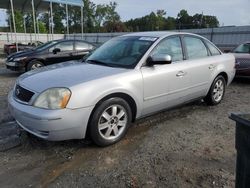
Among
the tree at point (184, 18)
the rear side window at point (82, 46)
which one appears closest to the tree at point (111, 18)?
the tree at point (184, 18)

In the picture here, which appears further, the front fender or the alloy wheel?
the alloy wheel

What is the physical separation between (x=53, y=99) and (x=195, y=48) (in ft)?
10.0

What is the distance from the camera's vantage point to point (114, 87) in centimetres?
383

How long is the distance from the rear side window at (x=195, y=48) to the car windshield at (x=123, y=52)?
830 mm

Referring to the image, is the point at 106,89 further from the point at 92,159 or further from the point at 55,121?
the point at 92,159

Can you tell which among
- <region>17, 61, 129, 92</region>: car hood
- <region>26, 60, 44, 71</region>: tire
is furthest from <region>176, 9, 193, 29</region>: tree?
<region>17, 61, 129, 92</region>: car hood

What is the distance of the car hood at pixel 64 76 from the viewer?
366 cm

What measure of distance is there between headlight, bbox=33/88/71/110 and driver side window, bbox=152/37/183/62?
1.71 metres

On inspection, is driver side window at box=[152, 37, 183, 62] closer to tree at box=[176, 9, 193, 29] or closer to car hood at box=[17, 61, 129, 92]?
car hood at box=[17, 61, 129, 92]

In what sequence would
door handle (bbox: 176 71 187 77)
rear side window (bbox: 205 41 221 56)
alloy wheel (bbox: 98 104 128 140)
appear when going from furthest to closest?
rear side window (bbox: 205 41 221 56) → door handle (bbox: 176 71 187 77) → alloy wheel (bbox: 98 104 128 140)

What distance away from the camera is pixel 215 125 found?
15.8 ft

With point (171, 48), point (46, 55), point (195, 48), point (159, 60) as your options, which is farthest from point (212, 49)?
point (46, 55)

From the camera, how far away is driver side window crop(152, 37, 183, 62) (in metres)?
4.64

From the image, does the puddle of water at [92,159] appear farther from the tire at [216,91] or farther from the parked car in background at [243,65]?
the parked car in background at [243,65]
